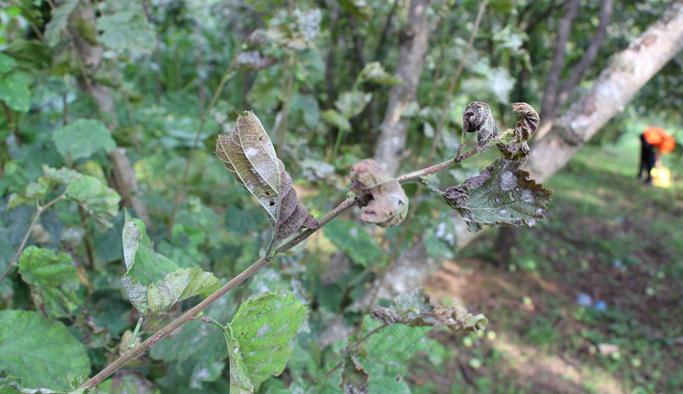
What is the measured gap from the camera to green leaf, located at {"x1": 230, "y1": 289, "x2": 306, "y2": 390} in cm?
46

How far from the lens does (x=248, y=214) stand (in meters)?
1.55

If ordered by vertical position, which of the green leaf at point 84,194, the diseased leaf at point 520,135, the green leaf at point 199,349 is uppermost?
the diseased leaf at point 520,135

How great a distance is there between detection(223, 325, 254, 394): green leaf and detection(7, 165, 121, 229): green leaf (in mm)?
495

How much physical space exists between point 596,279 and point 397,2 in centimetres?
348

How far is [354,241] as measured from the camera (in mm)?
1422

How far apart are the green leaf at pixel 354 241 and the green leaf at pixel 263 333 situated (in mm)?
897

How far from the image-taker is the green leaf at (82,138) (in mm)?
1021

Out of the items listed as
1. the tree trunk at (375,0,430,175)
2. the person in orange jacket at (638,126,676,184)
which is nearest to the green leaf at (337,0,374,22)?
the tree trunk at (375,0,430,175)

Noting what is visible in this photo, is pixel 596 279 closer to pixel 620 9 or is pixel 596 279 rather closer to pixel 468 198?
pixel 620 9

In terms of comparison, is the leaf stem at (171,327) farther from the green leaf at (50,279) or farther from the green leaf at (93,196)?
the green leaf at (93,196)

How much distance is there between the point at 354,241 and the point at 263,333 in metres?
0.97

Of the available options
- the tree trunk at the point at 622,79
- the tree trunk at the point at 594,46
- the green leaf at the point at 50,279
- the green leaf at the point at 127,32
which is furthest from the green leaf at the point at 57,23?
the tree trunk at the point at 594,46

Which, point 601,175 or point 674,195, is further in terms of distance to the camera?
point 601,175

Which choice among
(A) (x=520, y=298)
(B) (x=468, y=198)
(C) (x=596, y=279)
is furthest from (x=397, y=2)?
(C) (x=596, y=279)
